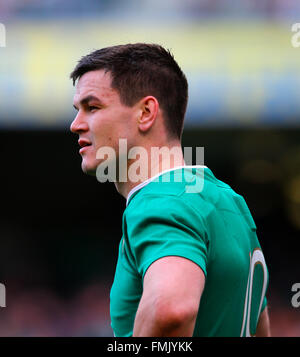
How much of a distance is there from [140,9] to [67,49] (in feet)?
3.92

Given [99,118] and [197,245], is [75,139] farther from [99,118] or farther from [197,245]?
[197,245]

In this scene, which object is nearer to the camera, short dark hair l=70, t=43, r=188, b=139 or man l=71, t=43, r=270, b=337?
man l=71, t=43, r=270, b=337

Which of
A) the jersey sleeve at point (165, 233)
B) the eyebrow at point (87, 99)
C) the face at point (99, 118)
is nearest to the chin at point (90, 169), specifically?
the face at point (99, 118)

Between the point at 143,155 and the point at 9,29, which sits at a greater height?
the point at 9,29

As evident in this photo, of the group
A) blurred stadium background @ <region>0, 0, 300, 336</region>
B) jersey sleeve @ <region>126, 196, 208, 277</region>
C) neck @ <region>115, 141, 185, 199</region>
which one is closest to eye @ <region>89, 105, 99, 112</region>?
neck @ <region>115, 141, 185, 199</region>

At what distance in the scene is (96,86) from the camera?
2285mm

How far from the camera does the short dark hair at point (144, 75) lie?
2299mm

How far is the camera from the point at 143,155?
2.22m

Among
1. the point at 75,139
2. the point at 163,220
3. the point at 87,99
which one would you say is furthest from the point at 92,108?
the point at 75,139

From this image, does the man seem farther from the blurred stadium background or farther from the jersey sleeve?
the blurred stadium background

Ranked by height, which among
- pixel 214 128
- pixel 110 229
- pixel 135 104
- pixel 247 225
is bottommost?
pixel 110 229

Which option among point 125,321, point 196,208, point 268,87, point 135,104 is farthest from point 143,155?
point 268,87

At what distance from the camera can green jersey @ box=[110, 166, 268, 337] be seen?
6.03 feet

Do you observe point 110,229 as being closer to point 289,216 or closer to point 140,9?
point 289,216
